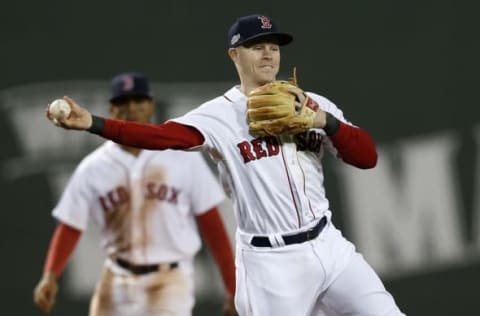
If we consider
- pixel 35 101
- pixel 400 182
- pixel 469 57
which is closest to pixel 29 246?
pixel 35 101

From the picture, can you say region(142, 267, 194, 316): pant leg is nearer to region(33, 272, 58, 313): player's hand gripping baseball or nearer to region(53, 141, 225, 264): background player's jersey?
region(53, 141, 225, 264): background player's jersey

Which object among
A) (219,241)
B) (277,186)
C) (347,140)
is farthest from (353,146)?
A: (219,241)

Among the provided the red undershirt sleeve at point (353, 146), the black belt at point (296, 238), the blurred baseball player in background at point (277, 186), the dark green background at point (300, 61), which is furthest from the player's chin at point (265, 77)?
the dark green background at point (300, 61)

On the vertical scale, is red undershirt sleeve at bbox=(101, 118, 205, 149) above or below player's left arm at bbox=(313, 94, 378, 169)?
above

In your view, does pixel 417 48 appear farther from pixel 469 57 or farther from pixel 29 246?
pixel 29 246

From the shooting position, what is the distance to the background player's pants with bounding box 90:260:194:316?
4965 millimetres

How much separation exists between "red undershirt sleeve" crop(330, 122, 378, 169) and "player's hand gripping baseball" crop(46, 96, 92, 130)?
0.84 meters

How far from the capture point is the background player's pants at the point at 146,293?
16.3 ft

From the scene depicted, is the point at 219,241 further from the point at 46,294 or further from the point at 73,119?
the point at 73,119

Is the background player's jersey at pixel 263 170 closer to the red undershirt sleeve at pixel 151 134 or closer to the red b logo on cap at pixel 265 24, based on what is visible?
the red undershirt sleeve at pixel 151 134

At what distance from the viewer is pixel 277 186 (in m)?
3.85

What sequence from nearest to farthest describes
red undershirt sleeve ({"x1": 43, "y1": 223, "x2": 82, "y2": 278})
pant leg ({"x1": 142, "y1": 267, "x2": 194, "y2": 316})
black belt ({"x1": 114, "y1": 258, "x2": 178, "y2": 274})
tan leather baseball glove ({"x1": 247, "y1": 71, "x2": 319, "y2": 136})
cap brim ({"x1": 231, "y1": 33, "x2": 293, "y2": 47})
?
1. tan leather baseball glove ({"x1": 247, "y1": 71, "x2": 319, "y2": 136})
2. cap brim ({"x1": 231, "y1": 33, "x2": 293, "y2": 47})
3. pant leg ({"x1": 142, "y1": 267, "x2": 194, "y2": 316})
4. black belt ({"x1": 114, "y1": 258, "x2": 178, "y2": 274})
5. red undershirt sleeve ({"x1": 43, "y1": 223, "x2": 82, "y2": 278})

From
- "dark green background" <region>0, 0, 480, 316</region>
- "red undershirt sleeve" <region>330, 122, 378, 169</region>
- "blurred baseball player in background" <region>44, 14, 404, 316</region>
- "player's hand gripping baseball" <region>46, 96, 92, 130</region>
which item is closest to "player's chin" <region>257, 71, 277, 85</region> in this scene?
"blurred baseball player in background" <region>44, 14, 404, 316</region>

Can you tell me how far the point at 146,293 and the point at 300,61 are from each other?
195 cm
